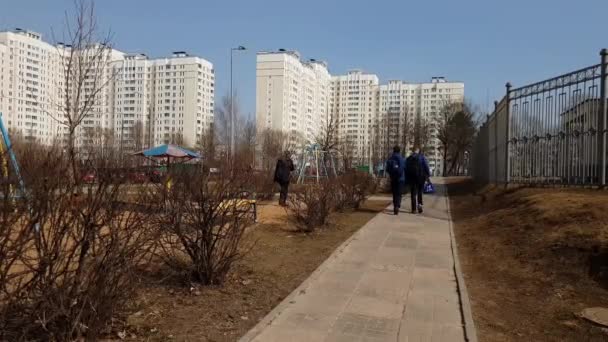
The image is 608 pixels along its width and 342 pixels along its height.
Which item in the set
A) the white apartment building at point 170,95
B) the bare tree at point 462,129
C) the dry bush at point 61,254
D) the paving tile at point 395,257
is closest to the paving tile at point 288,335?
the dry bush at point 61,254

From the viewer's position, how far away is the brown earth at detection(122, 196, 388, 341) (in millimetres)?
4516

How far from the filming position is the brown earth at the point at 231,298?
452 centimetres

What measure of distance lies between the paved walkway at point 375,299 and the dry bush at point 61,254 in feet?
4.06

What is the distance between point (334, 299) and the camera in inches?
224

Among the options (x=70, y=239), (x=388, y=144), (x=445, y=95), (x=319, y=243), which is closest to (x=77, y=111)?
(x=319, y=243)

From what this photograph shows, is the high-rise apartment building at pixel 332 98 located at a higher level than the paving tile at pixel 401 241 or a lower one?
higher

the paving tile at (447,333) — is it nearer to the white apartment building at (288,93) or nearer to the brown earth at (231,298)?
the brown earth at (231,298)

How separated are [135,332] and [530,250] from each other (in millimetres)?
5725

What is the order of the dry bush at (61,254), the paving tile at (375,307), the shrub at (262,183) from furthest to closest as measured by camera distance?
the shrub at (262,183)
the paving tile at (375,307)
the dry bush at (61,254)

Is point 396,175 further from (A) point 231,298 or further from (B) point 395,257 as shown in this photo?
(A) point 231,298

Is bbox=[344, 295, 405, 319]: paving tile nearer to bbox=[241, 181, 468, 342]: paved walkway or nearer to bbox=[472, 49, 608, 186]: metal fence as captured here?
bbox=[241, 181, 468, 342]: paved walkway

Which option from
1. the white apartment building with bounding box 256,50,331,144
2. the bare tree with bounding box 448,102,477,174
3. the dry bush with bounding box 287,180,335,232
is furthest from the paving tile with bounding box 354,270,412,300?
the white apartment building with bounding box 256,50,331,144

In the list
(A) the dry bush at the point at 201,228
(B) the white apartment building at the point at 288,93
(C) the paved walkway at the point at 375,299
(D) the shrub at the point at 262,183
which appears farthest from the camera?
(B) the white apartment building at the point at 288,93

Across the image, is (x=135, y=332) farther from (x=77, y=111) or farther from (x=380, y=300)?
Answer: (x=77, y=111)
